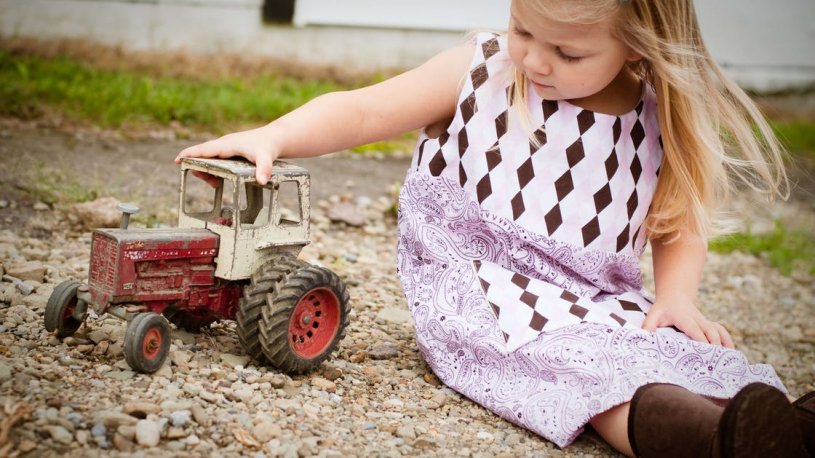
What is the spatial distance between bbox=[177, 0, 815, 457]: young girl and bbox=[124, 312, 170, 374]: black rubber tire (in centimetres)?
43

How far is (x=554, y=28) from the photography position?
2037mm

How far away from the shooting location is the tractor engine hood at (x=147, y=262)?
1946 millimetres

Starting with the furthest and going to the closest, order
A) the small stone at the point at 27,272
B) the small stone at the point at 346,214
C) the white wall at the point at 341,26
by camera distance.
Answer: the white wall at the point at 341,26
the small stone at the point at 346,214
the small stone at the point at 27,272

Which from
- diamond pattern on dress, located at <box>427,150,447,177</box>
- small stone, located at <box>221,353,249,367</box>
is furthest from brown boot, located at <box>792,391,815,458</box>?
small stone, located at <box>221,353,249,367</box>

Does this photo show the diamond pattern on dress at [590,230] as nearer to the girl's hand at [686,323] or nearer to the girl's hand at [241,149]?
the girl's hand at [686,323]

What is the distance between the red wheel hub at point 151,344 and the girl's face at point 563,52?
1090mm

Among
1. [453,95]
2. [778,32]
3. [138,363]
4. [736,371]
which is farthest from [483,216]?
[778,32]

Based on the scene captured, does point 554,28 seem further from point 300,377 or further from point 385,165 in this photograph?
point 385,165

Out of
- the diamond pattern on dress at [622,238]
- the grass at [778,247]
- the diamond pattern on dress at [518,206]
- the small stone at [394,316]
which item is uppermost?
the diamond pattern on dress at [518,206]

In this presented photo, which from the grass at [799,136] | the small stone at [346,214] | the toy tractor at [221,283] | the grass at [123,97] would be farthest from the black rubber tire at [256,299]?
the grass at [799,136]

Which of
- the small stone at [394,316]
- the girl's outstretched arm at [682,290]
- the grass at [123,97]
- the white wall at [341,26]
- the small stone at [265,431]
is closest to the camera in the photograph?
the small stone at [265,431]

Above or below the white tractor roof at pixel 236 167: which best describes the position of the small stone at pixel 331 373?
below

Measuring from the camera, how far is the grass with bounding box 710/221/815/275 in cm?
458

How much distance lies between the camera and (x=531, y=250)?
7.72 feet
